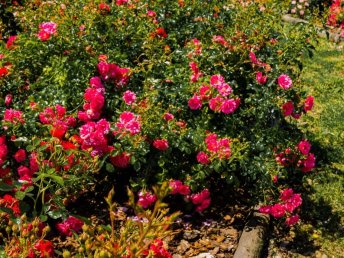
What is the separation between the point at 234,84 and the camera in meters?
3.69

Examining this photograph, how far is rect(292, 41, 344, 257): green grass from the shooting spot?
3697 millimetres

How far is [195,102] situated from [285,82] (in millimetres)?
726

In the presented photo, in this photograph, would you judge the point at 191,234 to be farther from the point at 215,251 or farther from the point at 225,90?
the point at 225,90

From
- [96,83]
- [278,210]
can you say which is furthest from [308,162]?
[96,83]

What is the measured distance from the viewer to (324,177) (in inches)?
171

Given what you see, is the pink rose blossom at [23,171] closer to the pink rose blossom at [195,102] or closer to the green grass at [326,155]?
the pink rose blossom at [195,102]

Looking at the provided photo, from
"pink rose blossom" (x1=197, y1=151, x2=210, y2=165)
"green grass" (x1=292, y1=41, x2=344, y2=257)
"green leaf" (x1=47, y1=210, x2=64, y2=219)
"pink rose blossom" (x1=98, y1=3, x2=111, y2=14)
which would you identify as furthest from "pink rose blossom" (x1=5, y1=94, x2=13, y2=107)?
"green grass" (x1=292, y1=41, x2=344, y2=257)

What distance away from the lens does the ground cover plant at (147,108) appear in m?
3.18

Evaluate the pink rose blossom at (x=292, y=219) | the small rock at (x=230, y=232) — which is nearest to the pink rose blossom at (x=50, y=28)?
the small rock at (x=230, y=232)

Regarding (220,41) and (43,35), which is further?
(220,41)

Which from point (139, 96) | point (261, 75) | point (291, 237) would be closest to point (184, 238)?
point (291, 237)

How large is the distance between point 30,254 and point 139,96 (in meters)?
1.54

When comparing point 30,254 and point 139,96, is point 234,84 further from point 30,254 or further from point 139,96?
point 30,254

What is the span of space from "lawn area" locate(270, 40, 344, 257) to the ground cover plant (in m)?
0.18
